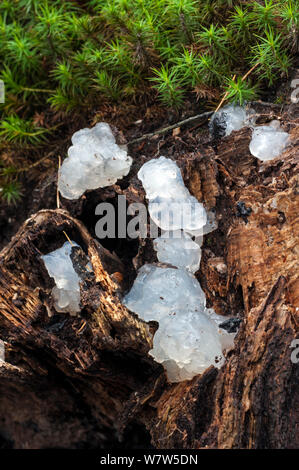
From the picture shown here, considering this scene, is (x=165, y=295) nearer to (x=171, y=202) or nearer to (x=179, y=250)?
(x=179, y=250)

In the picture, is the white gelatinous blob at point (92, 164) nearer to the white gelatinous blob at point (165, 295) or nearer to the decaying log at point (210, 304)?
the decaying log at point (210, 304)

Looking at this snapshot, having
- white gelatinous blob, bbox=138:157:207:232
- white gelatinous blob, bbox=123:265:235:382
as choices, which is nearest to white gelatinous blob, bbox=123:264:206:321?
white gelatinous blob, bbox=123:265:235:382

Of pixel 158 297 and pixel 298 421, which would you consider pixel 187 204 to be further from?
pixel 298 421

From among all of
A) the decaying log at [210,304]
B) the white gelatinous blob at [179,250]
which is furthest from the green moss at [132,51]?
the white gelatinous blob at [179,250]

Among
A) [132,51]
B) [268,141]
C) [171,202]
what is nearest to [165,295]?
[171,202]

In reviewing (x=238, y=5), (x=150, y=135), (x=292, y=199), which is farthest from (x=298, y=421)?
(x=238, y=5)

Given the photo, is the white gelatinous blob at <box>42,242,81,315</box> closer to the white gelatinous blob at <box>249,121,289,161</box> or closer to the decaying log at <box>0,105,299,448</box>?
the decaying log at <box>0,105,299,448</box>
